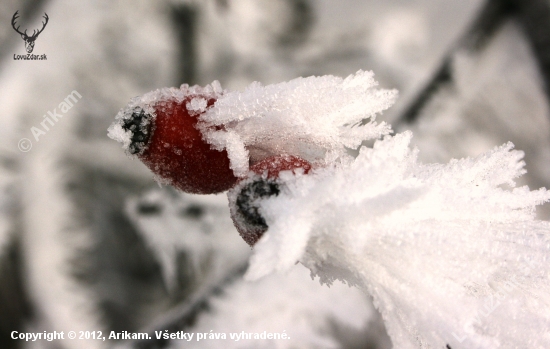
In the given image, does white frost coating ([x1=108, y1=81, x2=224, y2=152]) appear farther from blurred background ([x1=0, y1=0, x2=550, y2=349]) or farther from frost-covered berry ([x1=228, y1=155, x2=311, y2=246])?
blurred background ([x1=0, y1=0, x2=550, y2=349])

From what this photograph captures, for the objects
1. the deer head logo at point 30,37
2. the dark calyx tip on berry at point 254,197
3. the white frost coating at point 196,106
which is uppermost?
the deer head logo at point 30,37

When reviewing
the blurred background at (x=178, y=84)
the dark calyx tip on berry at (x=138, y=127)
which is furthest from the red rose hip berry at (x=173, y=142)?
the blurred background at (x=178, y=84)

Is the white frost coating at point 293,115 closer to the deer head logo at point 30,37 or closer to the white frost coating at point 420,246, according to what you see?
the white frost coating at point 420,246

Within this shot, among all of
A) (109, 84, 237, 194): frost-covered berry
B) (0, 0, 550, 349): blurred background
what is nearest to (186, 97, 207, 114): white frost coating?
(109, 84, 237, 194): frost-covered berry

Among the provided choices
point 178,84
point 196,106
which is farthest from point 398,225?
point 178,84

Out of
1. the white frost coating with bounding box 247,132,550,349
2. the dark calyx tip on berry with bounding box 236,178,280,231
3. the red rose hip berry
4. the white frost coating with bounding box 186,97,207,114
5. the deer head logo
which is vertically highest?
the deer head logo
